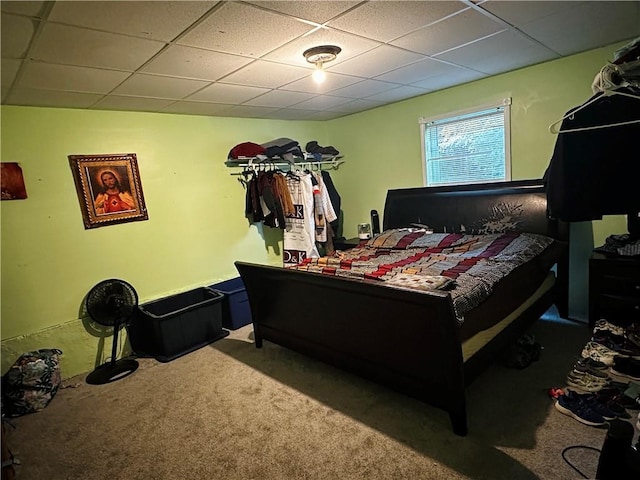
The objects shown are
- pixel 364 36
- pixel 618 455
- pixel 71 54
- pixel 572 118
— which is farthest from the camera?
pixel 364 36

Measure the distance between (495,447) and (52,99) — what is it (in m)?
3.80

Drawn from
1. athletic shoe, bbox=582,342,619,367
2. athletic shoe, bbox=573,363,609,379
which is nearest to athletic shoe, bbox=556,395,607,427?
athletic shoe, bbox=573,363,609,379

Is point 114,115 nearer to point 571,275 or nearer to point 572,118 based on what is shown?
point 572,118

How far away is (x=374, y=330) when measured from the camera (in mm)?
2203

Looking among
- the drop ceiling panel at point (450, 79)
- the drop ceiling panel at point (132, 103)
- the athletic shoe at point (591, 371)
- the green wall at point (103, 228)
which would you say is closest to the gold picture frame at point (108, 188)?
the green wall at point (103, 228)

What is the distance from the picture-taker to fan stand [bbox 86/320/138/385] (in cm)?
302

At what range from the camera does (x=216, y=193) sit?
4090 mm

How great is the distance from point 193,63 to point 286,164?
7.59ft

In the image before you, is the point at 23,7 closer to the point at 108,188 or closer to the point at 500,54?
the point at 108,188

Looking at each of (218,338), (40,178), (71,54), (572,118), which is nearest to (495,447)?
(572,118)

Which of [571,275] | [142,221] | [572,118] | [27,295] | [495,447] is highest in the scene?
[572,118]

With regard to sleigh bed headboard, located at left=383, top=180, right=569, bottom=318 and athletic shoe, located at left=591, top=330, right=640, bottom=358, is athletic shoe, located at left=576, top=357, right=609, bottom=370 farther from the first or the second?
sleigh bed headboard, located at left=383, top=180, right=569, bottom=318

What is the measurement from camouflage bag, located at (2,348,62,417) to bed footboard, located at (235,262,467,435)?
5.63ft

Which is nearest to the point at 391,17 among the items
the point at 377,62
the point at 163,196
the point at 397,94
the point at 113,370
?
the point at 377,62
